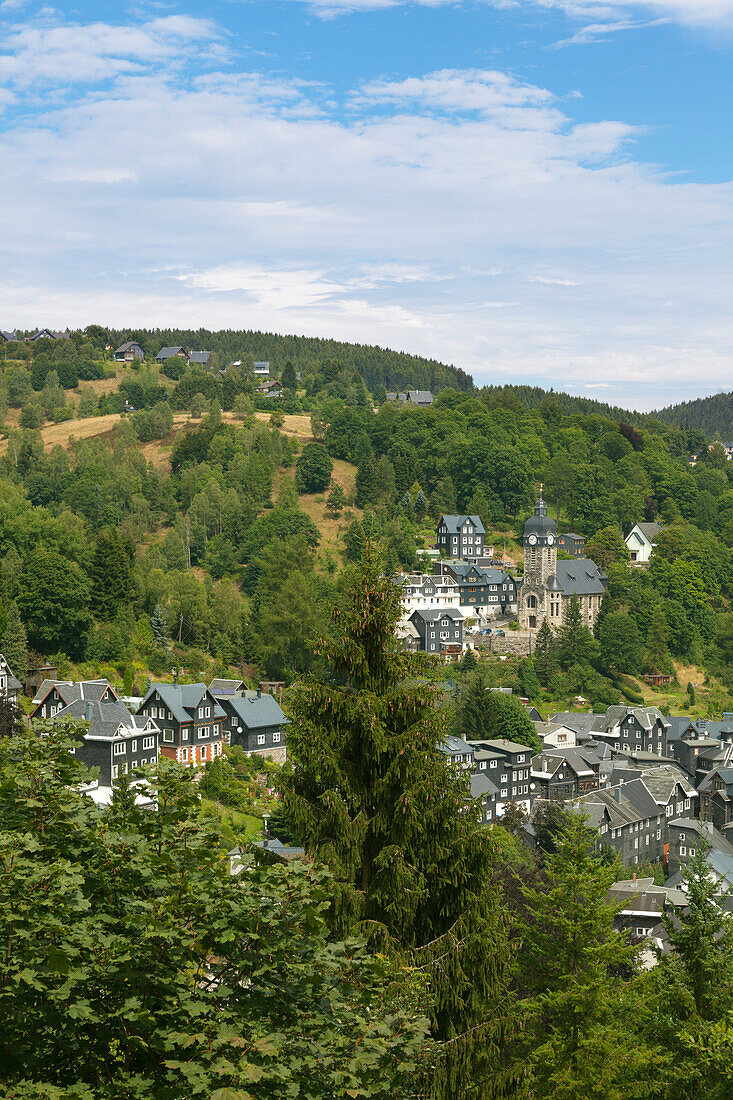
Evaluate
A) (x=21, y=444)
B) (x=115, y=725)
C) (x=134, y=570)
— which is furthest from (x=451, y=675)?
(x=21, y=444)

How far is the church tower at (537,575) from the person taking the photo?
97.2m

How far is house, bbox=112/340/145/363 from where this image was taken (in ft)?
534

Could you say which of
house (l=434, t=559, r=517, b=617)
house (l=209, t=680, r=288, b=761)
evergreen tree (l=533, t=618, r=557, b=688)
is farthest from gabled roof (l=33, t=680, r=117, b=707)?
house (l=434, t=559, r=517, b=617)

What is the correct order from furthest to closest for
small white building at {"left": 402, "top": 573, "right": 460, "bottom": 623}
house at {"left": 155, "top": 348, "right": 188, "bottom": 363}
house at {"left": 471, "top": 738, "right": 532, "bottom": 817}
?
1. house at {"left": 155, "top": 348, "right": 188, "bottom": 363}
2. small white building at {"left": 402, "top": 573, "right": 460, "bottom": 623}
3. house at {"left": 471, "top": 738, "right": 532, "bottom": 817}

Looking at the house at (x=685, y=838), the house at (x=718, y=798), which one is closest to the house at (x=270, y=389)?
the house at (x=718, y=798)

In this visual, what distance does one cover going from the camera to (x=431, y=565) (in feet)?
334

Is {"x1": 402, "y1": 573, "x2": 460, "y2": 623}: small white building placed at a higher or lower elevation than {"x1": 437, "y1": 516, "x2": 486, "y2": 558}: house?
lower

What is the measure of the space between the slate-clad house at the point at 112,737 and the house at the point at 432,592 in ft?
149

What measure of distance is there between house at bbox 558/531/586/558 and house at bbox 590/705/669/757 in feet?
119

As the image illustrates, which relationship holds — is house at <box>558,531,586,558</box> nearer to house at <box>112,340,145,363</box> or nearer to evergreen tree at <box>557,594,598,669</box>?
evergreen tree at <box>557,594,598,669</box>

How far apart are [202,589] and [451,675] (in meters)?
19.5

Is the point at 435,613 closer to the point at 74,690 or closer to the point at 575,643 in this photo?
the point at 575,643

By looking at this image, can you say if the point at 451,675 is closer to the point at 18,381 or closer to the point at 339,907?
the point at 339,907

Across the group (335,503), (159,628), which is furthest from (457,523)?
(159,628)
